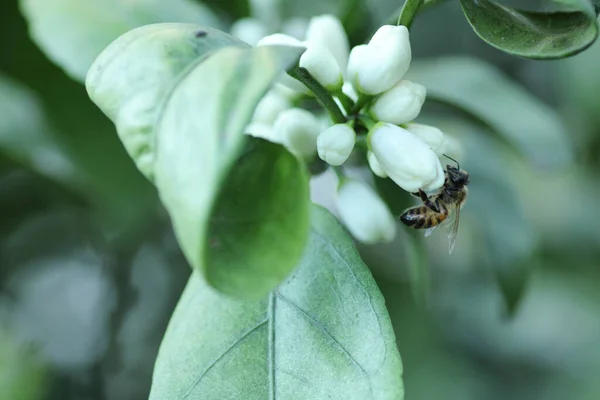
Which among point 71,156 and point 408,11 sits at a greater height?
point 408,11

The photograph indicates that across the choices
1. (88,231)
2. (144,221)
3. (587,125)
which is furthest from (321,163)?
(587,125)

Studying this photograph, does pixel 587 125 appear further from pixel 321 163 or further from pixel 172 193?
pixel 172 193

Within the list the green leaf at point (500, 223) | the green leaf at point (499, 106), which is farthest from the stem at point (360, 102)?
the green leaf at point (500, 223)

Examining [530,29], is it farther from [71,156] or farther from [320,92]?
[71,156]

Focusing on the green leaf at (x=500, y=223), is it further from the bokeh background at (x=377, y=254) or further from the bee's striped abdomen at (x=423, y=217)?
the bee's striped abdomen at (x=423, y=217)

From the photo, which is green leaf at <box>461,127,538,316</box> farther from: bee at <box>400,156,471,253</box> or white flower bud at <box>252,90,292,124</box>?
white flower bud at <box>252,90,292,124</box>

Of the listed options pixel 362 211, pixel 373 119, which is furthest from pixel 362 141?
pixel 362 211

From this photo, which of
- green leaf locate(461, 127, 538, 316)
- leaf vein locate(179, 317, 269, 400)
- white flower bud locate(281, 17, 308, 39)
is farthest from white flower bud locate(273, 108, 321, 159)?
green leaf locate(461, 127, 538, 316)
